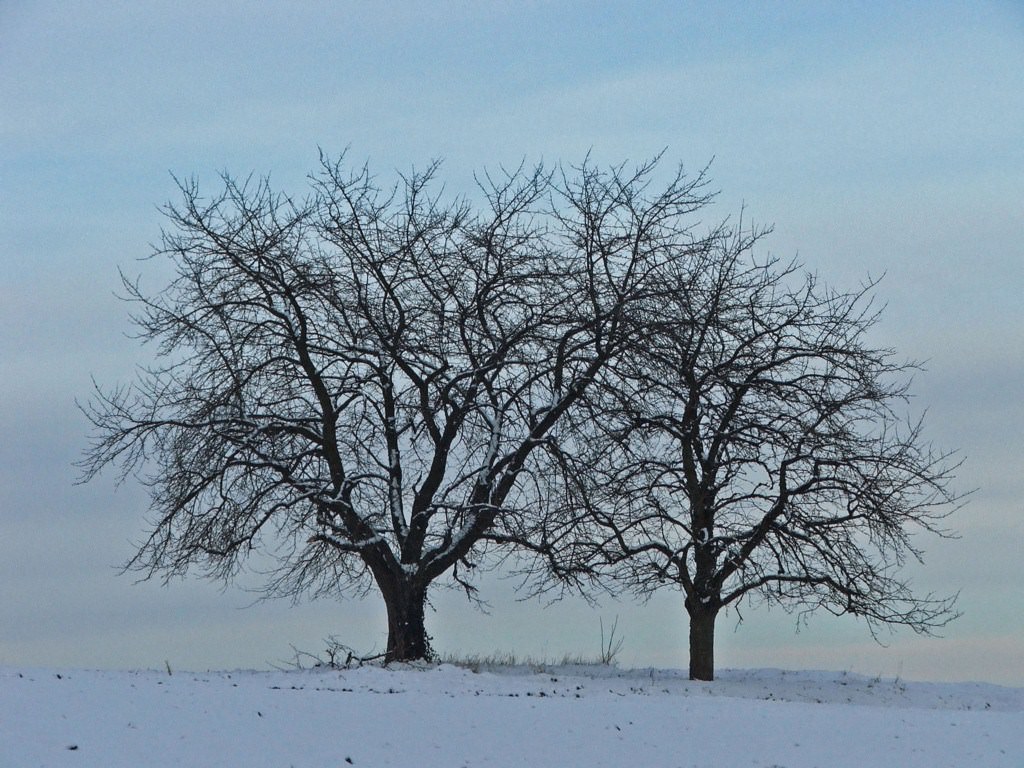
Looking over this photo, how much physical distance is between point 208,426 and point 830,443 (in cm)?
963

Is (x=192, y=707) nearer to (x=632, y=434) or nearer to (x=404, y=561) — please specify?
(x=404, y=561)

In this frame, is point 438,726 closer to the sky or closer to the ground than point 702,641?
closer to the ground

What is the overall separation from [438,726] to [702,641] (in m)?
7.71

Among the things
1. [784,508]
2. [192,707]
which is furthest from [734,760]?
[784,508]

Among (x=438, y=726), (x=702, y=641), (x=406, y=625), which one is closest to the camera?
(x=438, y=726)

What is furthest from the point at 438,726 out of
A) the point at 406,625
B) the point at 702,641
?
the point at 702,641

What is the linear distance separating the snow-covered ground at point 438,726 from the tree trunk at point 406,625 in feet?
6.39

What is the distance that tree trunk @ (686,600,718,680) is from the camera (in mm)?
18953

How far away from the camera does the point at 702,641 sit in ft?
62.3

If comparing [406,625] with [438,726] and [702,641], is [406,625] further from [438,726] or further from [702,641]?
[438,726]

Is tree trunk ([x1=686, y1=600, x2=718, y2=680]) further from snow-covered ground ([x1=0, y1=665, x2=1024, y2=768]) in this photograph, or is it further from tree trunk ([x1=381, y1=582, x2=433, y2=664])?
tree trunk ([x1=381, y1=582, x2=433, y2=664])

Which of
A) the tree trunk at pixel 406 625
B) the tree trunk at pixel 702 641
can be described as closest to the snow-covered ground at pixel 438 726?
the tree trunk at pixel 406 625

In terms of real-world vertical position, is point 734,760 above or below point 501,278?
below

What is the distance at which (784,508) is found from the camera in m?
18.5
